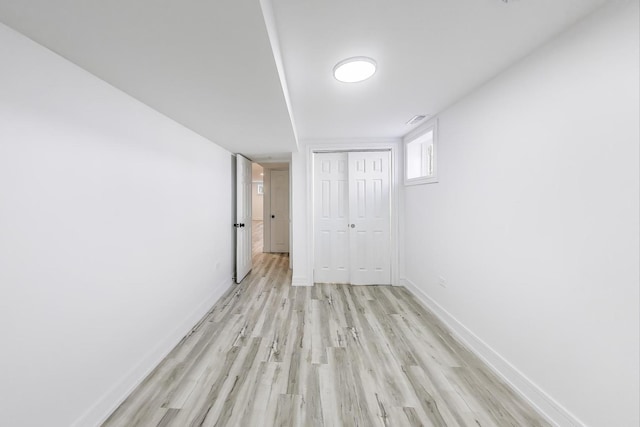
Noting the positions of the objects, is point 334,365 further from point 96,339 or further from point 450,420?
point 96,339

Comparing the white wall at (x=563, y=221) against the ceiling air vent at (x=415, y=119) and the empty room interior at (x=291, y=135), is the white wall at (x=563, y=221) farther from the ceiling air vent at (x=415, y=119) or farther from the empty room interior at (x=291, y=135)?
the ceiling air vent at (x=415, y=119)

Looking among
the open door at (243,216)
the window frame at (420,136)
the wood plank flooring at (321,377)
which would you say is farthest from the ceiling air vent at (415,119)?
the open door at (243,216)

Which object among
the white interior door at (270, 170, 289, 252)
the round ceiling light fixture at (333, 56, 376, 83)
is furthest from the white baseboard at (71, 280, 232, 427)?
the white interior door at (270, 170, 289, 252)

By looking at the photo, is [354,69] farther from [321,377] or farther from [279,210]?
[279,210]

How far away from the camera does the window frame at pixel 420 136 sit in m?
2.59

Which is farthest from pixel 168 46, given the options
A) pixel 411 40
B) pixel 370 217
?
pixel 370 217

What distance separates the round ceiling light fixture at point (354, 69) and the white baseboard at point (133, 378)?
2543mm

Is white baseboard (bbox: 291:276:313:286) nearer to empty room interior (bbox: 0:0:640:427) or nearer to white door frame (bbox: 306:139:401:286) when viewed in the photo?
white door frame (bbox: 306:139:401:286)

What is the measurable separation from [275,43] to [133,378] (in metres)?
2.33

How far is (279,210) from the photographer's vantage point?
230 inches

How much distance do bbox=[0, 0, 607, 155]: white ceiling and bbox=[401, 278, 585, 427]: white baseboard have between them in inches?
83.2

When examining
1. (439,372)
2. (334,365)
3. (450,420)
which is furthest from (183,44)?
(439,372)

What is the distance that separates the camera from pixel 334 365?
1.81 m

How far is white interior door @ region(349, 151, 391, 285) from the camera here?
3.52 metres
